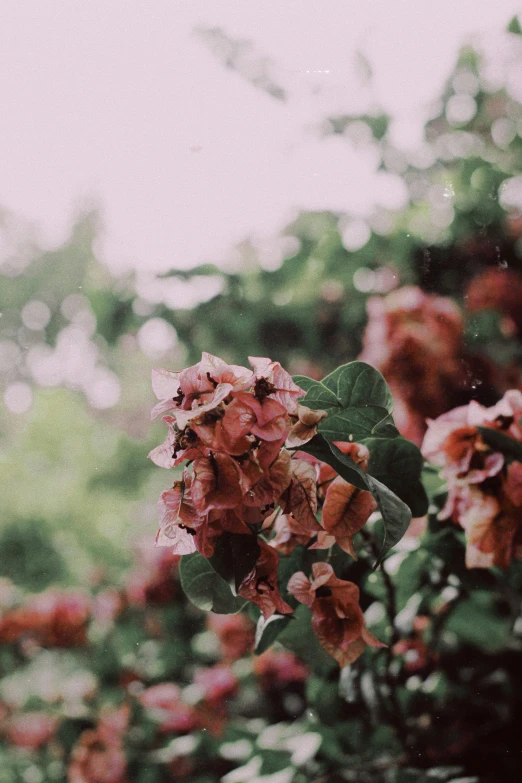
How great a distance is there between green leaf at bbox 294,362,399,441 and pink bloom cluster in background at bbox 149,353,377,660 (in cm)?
2

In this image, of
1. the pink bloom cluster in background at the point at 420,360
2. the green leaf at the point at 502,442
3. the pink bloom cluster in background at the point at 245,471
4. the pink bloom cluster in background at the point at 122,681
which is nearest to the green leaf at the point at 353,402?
the pink bloom cluster in background at the point at 245,471

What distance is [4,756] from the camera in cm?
125

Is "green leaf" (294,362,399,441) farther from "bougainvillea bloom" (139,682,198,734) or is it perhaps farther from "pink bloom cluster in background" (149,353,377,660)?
"bougainvillea bloom" (139,682,198,734)

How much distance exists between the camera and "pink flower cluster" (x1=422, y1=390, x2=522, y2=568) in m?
0.43

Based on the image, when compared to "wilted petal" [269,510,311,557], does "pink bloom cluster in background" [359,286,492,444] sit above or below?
above

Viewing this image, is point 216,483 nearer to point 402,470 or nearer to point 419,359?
point 402,470

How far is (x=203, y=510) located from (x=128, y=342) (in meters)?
1.37

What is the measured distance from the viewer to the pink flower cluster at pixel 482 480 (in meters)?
0.43

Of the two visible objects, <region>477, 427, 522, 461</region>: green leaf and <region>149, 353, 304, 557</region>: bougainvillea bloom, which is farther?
<region>477, 427, 522, 461</region>: green leaf

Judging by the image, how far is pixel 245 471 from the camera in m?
0.30

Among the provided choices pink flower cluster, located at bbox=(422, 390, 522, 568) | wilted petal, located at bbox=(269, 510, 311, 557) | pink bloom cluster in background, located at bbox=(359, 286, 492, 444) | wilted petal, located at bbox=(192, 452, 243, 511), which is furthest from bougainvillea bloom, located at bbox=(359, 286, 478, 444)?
wilted petal, located at bbox=(192, 452, 243, 511)

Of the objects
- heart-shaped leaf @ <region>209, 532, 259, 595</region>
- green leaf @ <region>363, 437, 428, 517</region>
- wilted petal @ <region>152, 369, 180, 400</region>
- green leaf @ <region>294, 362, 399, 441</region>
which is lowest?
heart-shaped leaf @ <region>209, 532, 259, 595</region>

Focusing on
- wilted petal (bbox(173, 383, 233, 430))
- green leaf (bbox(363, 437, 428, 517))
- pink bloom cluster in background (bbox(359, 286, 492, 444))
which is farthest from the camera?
pink bloom cluster in background (bbox(359, 286, 492, 444))

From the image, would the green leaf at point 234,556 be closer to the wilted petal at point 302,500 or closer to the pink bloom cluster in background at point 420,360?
the wilted petal at point 302,500
